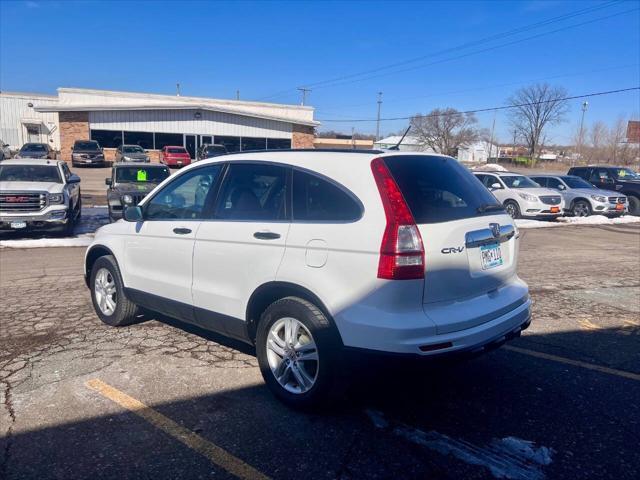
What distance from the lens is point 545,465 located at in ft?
9.77

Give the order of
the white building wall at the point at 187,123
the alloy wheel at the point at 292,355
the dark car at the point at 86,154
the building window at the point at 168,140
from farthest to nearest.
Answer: the building window at the point at 168,140 < the white building wall at the point at 187,123 < the dark car at the point at 86,154 < the alloy wheel at the point at 292,355

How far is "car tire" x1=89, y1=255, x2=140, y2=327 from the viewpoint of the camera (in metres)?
5.15

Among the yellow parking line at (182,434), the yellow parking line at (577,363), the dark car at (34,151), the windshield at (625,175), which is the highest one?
the dark car at (34,151)

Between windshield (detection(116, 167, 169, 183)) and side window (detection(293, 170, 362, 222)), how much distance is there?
450 inches

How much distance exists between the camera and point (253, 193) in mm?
3982

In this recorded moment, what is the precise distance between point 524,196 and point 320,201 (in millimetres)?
15663

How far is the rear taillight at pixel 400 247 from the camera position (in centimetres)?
306

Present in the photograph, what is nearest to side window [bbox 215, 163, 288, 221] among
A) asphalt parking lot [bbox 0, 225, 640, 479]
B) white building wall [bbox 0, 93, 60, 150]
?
asphalt parking lot [bbox 0, 225, 640, 479]

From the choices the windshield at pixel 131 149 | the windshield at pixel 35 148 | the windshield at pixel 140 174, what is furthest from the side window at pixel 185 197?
the windshield at pixel 35 148

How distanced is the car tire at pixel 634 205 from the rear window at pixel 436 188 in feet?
66.1

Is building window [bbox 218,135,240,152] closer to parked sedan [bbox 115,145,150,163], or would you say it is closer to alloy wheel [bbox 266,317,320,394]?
parked sedan [bbox 115,145,150,163]

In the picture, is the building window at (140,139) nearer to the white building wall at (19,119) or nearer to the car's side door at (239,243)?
the white building wall at (19,119)

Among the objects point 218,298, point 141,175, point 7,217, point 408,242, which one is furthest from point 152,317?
point 141,175

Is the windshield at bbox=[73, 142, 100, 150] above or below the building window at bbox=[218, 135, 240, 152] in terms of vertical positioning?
below
